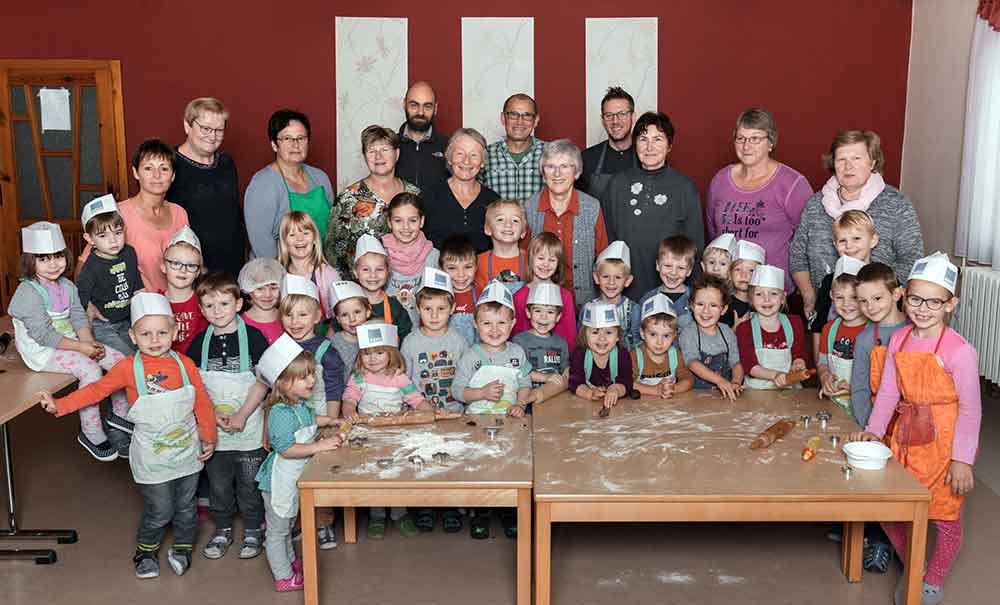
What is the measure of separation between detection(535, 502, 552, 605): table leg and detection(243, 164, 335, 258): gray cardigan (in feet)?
7.50

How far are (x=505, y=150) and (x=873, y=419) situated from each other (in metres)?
2.39

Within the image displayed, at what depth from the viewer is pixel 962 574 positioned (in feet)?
12.0

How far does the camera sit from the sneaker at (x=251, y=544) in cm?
379

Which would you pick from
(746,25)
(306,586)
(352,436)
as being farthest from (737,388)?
(746,25)

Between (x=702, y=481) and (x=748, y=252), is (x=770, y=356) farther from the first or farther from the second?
(x=702, y=481)

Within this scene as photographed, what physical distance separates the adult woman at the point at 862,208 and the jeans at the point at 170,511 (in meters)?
2.88

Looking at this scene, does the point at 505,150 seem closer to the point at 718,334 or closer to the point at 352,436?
the point at 718,334

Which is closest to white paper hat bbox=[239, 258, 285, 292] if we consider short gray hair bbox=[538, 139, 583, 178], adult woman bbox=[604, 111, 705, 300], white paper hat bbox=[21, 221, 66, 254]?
white paper hat bbox=[21, 221, 66, 254]

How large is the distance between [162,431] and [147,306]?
473 millimetres

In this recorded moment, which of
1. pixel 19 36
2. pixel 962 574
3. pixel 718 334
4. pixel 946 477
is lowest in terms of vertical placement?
pixel 962 574

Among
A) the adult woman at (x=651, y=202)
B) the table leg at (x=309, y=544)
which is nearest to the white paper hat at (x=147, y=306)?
the table leg at (x=309, y=544)

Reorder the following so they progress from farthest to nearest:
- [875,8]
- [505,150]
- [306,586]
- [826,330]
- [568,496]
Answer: [875,8] < [505,150] < [826,330] < [306,586] < [568,496]

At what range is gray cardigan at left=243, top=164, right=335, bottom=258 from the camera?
4.63m

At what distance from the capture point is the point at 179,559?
3.68 meters
